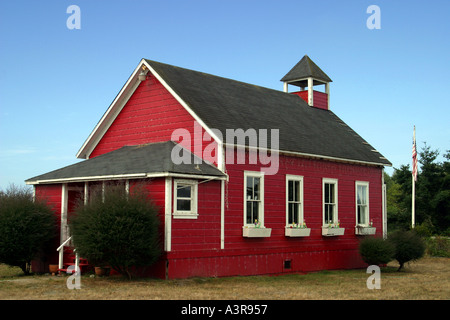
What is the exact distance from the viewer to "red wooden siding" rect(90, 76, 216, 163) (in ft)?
64.6

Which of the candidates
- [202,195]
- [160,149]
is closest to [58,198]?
[160,149]

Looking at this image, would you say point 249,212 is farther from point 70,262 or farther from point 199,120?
point 70,262

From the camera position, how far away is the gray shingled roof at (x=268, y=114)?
20312 mm

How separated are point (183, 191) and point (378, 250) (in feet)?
28.2

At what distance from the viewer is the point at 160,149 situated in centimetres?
1923

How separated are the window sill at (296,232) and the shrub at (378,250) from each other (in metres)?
2.54

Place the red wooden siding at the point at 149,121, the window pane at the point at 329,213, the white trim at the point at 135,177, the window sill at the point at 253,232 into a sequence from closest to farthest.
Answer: the white trim at the point at 135,177 → the window sill at the point at 253,232 → the red wooden siding at the point at 149,121 → the window pane at the point at 329,213

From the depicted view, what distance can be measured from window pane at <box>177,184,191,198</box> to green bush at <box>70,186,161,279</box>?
1049 mm

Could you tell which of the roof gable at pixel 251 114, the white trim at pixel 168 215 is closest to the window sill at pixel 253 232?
the roof gable at pixel 251 114

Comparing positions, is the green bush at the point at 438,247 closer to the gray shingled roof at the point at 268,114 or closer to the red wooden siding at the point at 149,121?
the gray shingled roof at the point at 268,114

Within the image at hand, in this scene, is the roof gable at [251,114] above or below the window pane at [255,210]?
above

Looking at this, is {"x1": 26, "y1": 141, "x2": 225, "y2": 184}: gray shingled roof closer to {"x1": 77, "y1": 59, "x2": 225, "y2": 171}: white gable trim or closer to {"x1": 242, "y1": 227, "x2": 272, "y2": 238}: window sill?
{"x1": 77, "y1": 59, "x2": 225, "y2": 171}: white gable trim

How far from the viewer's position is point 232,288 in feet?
51.7

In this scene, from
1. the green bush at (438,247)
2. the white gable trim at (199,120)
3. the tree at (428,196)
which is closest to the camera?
the white gable trim at (199,120)
